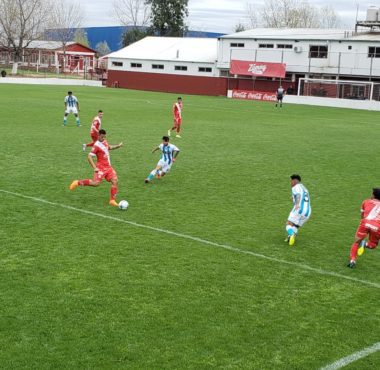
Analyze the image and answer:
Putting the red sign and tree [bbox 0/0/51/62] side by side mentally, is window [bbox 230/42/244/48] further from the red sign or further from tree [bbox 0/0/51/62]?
tree [bbox 0/0/51/62]

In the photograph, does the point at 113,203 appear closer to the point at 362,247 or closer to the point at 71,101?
the point at 362,247

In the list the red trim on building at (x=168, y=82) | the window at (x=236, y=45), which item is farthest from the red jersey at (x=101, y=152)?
the window at (x=236, y=45)

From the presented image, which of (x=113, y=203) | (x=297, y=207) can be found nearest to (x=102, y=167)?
(x=113, y=203)

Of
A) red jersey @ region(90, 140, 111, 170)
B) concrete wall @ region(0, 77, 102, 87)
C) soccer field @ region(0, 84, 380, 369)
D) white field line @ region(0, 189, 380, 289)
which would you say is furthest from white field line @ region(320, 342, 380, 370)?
concrete wall @ region(0, 77, 102, 87)

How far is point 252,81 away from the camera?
221 feet

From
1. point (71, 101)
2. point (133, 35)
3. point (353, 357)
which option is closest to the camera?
point (353, 357)

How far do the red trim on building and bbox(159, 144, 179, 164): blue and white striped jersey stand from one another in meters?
53.8

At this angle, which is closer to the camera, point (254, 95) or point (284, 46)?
point (254, 95)

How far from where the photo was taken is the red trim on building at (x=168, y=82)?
70.6m

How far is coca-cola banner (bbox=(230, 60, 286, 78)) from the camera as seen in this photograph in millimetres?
64562

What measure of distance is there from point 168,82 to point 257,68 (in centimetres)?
1317

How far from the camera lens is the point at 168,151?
1683cm

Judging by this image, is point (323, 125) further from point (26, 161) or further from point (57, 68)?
point (57, 68)

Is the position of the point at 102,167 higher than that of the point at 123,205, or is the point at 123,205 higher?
the point at 102,167
